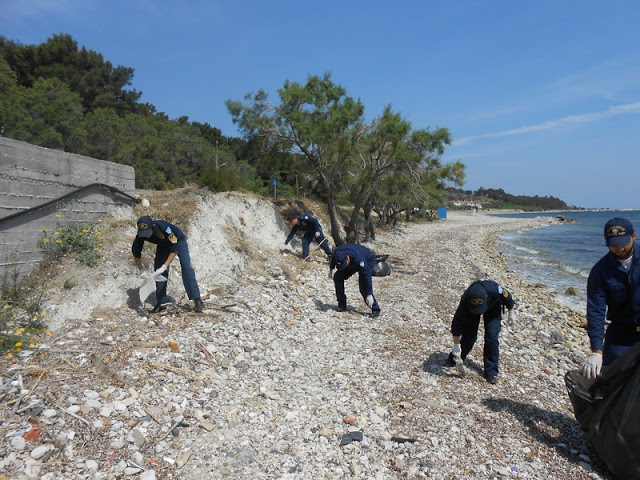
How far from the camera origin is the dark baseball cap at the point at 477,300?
503 centimetres

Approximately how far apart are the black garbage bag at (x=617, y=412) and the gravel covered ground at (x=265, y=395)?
43 centimetres

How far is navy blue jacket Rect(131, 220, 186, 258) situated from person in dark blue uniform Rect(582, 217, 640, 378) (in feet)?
18.5

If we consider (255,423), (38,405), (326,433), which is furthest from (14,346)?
(326,433)

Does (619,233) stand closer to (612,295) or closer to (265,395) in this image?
(612,295)

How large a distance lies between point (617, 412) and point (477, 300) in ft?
6.42

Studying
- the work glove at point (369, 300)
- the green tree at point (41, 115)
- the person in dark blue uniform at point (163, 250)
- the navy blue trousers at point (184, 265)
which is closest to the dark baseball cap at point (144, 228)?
the person in dark blue uniform at point (163, 250)

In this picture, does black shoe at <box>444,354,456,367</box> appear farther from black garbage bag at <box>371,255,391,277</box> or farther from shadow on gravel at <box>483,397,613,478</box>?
black garbage bag at <box>371,255,391,277</box>

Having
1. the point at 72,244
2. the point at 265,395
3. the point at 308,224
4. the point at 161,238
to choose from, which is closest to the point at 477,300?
the point at 265,395

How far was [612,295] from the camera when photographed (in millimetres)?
3602

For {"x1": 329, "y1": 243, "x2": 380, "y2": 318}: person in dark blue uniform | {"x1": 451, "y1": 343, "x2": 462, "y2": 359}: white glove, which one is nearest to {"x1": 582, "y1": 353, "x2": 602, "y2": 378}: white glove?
{"x1": 451, "y1": 343, "x2": 462, "y2": 359}: white glove

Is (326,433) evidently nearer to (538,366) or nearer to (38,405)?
(38,405)

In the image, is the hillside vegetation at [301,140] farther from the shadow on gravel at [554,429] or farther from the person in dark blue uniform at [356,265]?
the shadow on gravel at [554,429]

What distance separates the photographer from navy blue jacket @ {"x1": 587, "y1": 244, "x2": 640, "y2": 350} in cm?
→ 351

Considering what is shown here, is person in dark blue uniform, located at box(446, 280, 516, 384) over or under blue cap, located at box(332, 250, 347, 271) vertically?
under
